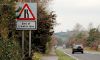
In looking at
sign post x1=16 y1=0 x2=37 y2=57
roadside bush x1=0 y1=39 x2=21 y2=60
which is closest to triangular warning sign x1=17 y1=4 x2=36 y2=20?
sign post x1=16 y1=0 x2=37 y2=57

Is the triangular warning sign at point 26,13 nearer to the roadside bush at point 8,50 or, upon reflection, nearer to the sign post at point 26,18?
the sign post at point 26,18

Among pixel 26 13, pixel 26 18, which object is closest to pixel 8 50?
pixel 26 18

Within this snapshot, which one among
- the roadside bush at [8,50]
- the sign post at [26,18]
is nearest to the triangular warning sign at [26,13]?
the sign post at [26,18]

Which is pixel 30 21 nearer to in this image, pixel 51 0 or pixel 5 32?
pixel 5 32

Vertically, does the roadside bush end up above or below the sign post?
below

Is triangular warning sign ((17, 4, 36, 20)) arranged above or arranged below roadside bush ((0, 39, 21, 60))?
above

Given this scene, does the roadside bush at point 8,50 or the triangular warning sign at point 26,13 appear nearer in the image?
the roadside bush at point 8,50

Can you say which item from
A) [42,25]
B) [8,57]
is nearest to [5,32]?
[8,57]

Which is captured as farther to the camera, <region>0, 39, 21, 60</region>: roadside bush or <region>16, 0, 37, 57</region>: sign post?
<region>16, 0, 37, 57</region>: sign post

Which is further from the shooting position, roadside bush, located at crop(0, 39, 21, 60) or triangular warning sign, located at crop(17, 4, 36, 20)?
triangular warning sign, located at crop(17, 4, 36, 20)

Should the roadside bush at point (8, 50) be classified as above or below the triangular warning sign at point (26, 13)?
below

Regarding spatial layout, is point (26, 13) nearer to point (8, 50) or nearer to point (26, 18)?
point (26, 18)

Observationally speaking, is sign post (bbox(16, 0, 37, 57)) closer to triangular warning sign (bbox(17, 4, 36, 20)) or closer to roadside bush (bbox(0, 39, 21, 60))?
triangular warning sign (bbox(17, 4, 36, 20))

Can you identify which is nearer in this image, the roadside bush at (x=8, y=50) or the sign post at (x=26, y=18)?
the roadside bush at (x=8, y=50)
